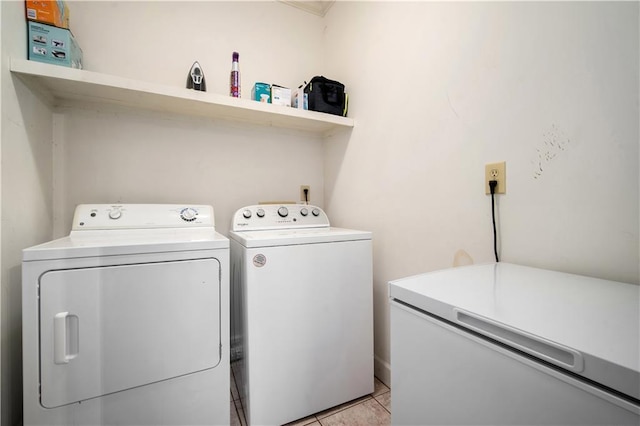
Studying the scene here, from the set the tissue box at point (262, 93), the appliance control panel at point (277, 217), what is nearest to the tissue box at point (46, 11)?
the tissue box at point (262, 93)

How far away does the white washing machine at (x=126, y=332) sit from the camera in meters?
0.91

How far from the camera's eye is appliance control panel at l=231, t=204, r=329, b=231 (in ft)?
5.40

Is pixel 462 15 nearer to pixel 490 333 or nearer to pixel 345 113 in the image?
pixel 345 113

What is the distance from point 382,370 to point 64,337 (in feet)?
5.09

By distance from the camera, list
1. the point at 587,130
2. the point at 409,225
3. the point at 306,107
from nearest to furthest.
Answer: the point at 587,130
the point at 409,225
the point at 306,107

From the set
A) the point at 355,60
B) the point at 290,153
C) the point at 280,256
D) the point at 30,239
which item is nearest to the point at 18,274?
the point at 30,239

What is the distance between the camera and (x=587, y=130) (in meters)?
0.85

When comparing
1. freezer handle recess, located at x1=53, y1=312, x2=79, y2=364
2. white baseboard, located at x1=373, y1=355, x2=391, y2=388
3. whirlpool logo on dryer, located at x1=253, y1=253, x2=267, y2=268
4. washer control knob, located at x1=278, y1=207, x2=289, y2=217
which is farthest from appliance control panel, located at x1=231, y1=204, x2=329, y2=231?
white baseboard, located at x1=373, y1=355, x2=391, y2=388

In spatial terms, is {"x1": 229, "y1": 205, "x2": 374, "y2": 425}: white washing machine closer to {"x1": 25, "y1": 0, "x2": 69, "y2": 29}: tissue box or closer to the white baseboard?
the white baseboard

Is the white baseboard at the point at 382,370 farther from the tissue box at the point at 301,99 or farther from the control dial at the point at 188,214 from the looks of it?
the tissue box at the point at 301,99

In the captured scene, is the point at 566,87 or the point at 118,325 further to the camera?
the point at 118,325

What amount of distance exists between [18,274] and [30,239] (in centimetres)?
19

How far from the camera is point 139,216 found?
1.44 m

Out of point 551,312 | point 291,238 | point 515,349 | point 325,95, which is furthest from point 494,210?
point 325,95
